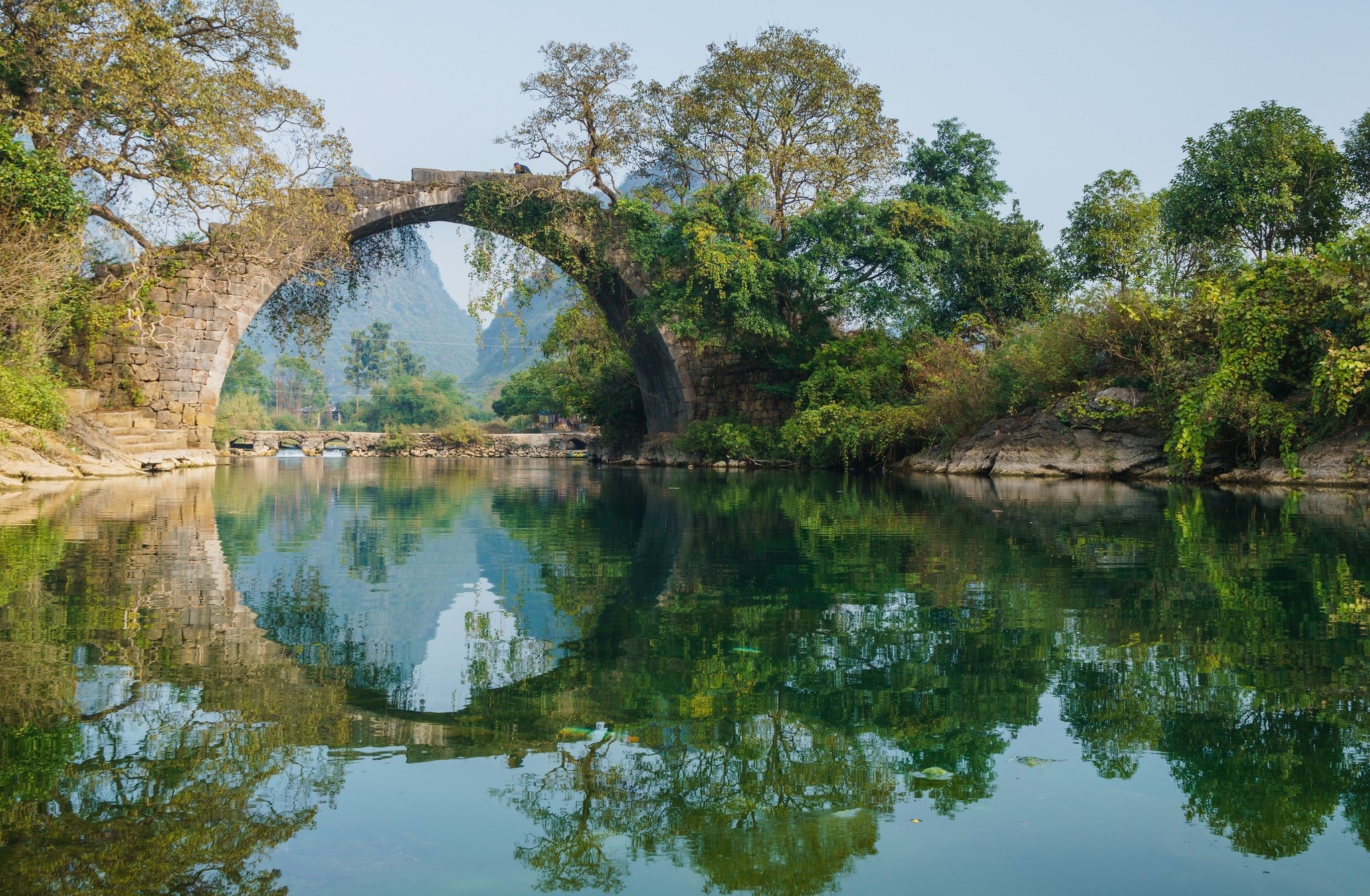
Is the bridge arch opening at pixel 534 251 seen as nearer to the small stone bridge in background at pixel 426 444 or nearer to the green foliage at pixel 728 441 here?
the green foliage at pixel 728 441

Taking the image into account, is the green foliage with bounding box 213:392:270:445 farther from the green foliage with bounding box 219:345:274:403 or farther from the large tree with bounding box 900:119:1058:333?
the large tree with bounding box 900:119:1058:333

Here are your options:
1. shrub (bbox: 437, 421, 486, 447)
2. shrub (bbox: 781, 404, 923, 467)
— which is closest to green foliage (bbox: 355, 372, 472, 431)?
shrub (bbox: 437, 421, 486, 447)

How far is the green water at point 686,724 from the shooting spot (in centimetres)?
193

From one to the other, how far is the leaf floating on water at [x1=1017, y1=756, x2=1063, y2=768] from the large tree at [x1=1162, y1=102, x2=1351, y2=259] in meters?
22.4

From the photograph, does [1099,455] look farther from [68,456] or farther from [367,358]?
[367,358]

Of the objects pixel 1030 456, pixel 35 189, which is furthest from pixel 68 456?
pixel 1030 456

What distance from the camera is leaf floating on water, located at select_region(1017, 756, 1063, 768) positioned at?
244 centimetres

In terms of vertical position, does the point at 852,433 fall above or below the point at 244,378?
below

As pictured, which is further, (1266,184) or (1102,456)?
(1266,184)

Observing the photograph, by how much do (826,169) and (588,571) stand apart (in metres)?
19.0

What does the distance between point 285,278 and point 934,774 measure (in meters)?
21.1

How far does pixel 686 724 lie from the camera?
2730 millimetres

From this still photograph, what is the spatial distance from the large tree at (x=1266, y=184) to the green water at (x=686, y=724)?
18338 mm

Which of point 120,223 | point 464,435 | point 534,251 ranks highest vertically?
point 534,251
